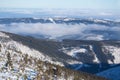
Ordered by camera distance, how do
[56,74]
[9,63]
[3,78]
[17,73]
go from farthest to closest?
1. [56,74]
2. [9,63]
3. [17,73]
4. [3,78]

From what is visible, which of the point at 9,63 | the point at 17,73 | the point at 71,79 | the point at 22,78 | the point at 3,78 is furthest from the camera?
the point at 71,79

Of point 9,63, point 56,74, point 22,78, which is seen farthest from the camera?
point 56,74

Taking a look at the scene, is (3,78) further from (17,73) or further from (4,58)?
(4,58)

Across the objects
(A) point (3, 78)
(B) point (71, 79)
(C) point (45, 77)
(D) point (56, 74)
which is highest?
(A) point (3, 78)

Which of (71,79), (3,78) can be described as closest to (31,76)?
(3,78)

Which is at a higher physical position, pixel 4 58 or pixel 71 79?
pixel 4 58

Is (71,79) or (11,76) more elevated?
(11,76)

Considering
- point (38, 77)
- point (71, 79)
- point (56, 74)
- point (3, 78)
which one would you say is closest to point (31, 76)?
point (38, 77)

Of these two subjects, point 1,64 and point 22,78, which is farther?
point 1,64

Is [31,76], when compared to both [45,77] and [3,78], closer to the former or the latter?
[45,77]
